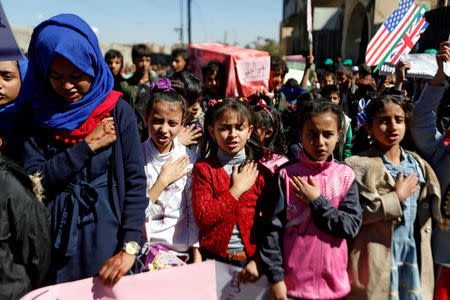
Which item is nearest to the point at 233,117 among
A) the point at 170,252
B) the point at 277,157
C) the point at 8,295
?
the point at 277,157

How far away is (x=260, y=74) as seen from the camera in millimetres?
3881

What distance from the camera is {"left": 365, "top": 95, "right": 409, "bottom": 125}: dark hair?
2107mm

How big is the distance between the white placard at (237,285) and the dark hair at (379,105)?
1.18 metres

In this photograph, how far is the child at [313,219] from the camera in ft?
5.89

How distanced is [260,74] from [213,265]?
254 cm

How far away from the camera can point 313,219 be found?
1.84 m

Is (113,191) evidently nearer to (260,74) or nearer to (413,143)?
(413,143)

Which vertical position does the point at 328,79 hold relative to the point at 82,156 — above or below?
above

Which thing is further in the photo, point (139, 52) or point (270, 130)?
point (139, 52)

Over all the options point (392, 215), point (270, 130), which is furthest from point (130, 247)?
point (270, 130)

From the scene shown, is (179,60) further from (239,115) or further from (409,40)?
(239,115)

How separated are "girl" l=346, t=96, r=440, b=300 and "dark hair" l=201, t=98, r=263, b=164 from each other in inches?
23.9

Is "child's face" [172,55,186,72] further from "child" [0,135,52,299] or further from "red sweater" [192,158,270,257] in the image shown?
"child" [0,135,52,299]

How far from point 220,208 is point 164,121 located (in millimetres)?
677
